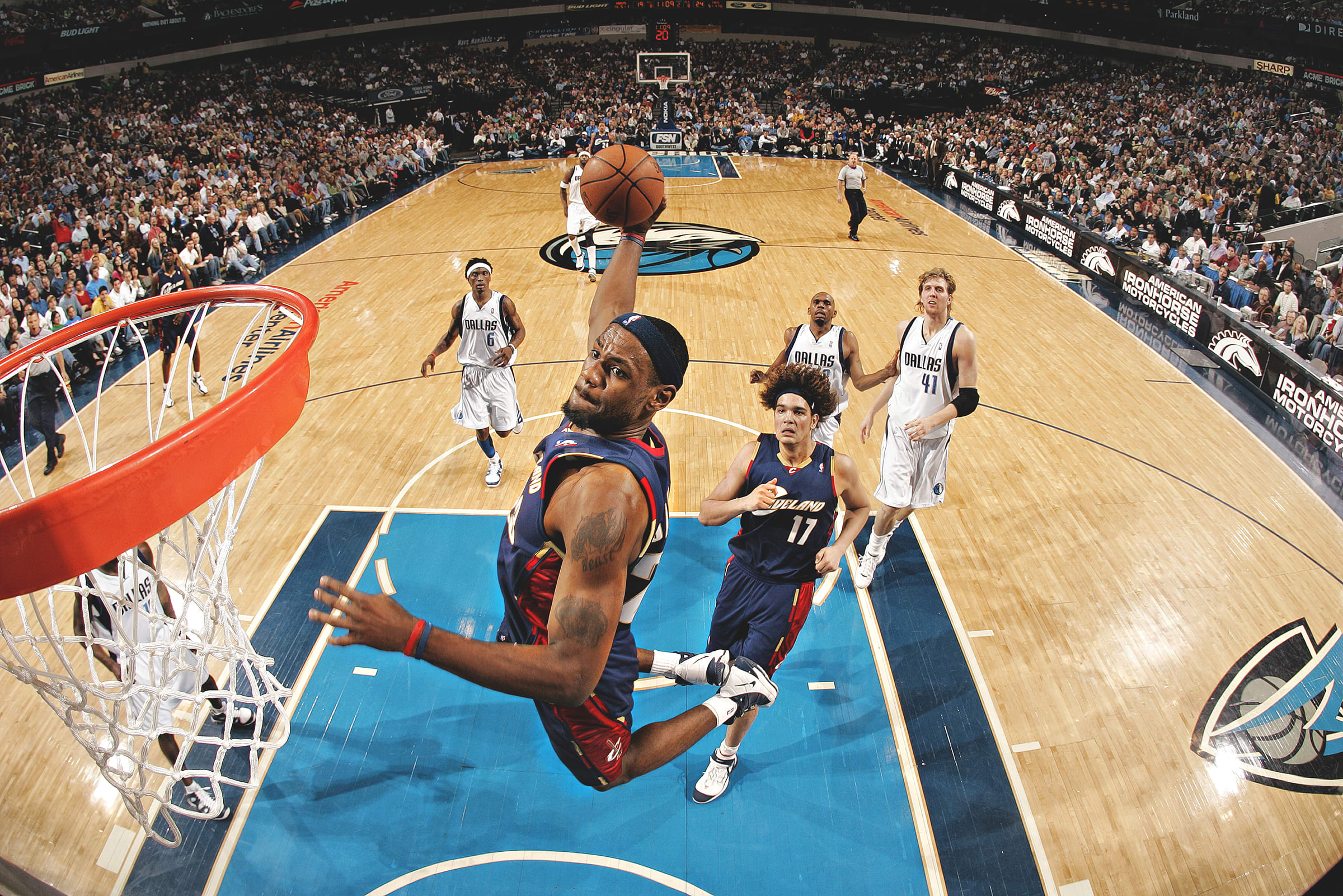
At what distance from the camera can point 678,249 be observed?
14.8m

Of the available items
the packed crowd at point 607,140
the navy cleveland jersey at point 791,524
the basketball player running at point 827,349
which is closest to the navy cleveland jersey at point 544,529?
the navy cleveland jersey at point 791,524

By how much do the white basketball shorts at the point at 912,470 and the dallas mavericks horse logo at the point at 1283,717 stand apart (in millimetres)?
2130

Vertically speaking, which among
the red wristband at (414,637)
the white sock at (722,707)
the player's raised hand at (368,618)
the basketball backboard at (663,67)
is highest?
the basketball backboard at (663,67)

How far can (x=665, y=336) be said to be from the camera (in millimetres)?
2434

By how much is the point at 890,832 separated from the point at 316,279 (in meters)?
12.8

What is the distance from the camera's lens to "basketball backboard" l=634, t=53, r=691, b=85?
29.9 meters

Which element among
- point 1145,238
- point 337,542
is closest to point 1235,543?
point 337,542

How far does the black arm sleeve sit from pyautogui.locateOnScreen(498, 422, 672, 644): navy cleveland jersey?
3172 millimetres

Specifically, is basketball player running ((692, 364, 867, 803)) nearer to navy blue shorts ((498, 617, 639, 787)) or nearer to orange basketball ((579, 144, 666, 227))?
navy blue shorts ((498, 617, 639, 787))

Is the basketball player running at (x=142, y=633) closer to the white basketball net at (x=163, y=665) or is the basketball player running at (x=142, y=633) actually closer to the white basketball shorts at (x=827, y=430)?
the white basketball net at (x=163, y=665)

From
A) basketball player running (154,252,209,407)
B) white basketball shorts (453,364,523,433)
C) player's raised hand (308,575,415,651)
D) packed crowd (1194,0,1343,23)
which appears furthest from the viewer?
packed crowd (1194,0,1343,23)

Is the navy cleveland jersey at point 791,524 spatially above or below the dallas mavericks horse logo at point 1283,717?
above

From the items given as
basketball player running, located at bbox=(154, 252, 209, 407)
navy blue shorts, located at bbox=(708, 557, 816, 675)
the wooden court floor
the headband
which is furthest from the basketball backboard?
the headband

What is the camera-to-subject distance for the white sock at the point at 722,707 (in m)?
3.31
